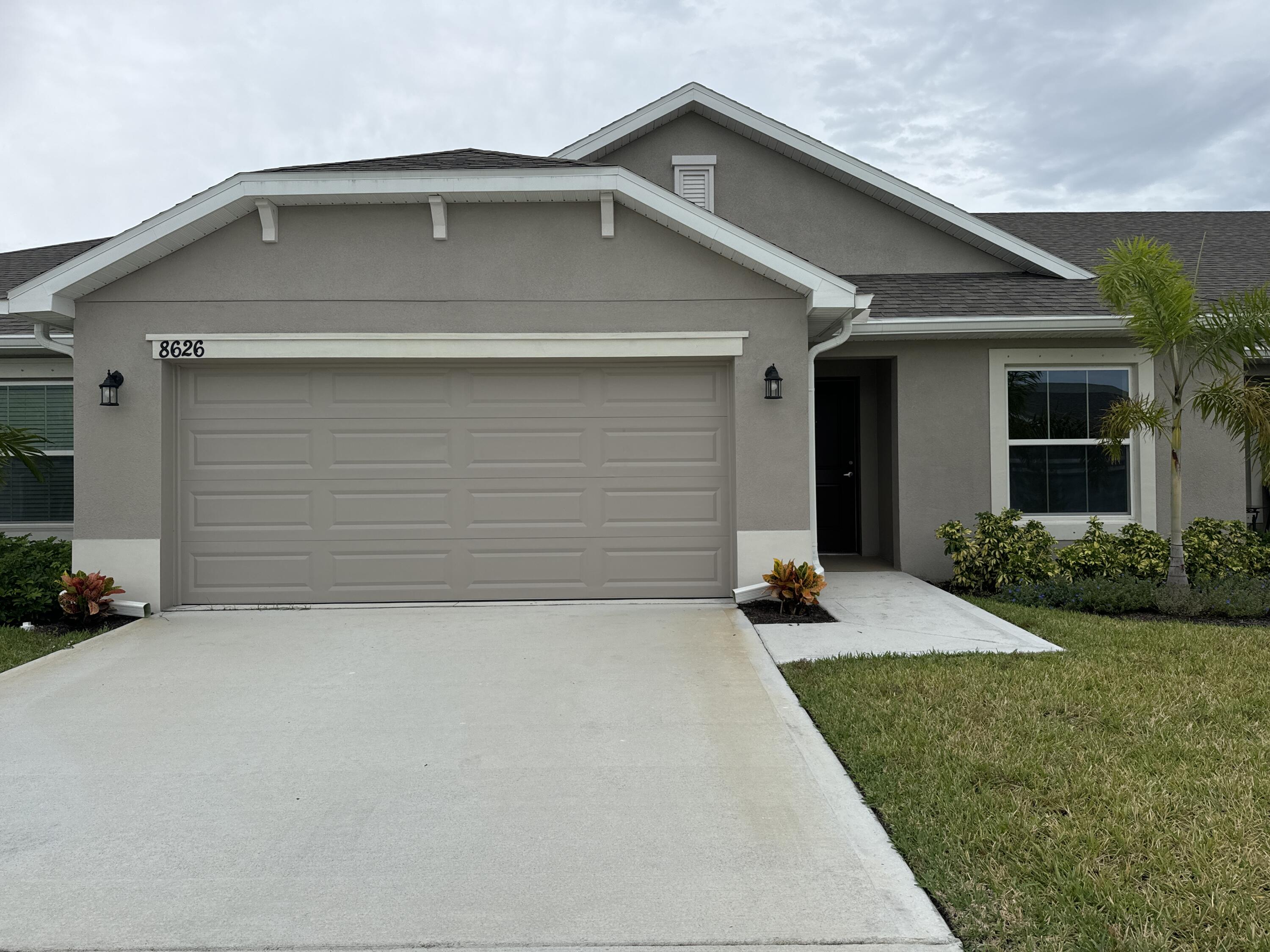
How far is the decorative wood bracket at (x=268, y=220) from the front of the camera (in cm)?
758

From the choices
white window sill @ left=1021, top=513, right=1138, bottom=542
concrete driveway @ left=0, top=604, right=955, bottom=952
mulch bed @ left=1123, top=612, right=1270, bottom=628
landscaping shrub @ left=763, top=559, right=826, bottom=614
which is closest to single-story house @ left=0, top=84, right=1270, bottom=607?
landscaping shrub @ left=763, top=559, right=826, bottom=614

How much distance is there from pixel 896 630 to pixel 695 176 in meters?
6.91

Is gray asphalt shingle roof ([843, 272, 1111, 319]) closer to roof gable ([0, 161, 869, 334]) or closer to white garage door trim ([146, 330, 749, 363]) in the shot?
roof gable ([0, 161, 869, 334])

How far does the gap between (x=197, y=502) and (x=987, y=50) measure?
16.7m

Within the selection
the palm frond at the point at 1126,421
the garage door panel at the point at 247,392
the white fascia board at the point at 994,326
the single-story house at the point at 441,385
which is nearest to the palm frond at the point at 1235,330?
the palm frond at the point at 1126,421

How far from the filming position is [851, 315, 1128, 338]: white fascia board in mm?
9047

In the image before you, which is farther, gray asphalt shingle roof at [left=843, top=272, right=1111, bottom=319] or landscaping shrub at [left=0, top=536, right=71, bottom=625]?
gray asphalt shingle roof at [left=843, top=272, right=1111, bottom=319]

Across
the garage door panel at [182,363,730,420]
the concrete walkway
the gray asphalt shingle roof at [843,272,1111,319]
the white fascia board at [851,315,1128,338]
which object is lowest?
the concrete walkway

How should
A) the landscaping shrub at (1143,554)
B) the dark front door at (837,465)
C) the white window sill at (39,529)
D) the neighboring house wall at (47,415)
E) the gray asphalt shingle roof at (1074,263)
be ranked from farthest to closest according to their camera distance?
1. the dark front door at (837,465)
2. the white window sill at (39,529)
3. the neighboring house wall at (47,415)
4. the gray asphalt shingle roof at (1074,263)
5. the landscaping shrub at (1143,554)

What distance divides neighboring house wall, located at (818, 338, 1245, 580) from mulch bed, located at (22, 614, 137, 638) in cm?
767

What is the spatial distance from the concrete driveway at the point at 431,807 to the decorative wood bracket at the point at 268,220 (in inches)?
144

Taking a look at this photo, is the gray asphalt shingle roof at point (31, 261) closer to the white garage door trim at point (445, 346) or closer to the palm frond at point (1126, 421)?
the white garage door trim at point (445, 346)

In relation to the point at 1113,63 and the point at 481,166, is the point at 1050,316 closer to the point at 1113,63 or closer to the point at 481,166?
the point at 481,166

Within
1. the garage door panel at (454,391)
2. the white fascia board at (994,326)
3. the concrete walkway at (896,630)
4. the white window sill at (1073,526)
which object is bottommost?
the concrete walkway at (896,630)
